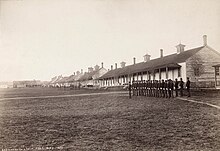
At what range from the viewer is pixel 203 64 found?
66.8 feet

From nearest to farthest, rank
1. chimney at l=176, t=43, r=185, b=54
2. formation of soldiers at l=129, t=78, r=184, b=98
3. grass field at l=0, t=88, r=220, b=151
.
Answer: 1. grass field at l=0, t=88, r=220, b=151
2. formation of soldiers at l=129, t=78, r=184, b=98
3. chimney at l=176, t=43, r=185, b=54

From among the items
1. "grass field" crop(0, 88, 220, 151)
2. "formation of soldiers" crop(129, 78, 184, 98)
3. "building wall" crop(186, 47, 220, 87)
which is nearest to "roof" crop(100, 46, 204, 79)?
"building wall" crop(186, 47, 220, 87)

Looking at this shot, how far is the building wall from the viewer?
65.6 ft

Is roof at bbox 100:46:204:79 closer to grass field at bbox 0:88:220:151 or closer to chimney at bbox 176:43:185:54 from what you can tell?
chimney at bbox 176:43:185:54

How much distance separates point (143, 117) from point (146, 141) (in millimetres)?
2353

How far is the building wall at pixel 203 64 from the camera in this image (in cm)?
2000

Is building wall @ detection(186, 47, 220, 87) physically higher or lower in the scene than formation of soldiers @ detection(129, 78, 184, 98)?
higher

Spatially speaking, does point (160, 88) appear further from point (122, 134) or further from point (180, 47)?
point (180, 47)

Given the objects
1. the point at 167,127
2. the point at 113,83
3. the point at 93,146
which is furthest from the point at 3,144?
the point at 113,83

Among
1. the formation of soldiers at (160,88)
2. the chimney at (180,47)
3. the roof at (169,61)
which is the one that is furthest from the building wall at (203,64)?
the formation of soldiers at (160,88)

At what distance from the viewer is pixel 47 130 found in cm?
555

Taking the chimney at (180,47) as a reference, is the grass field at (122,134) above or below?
below

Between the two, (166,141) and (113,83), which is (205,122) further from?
(113,83)

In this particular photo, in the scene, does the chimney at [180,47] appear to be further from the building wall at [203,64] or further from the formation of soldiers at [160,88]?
the formation of soldiers at [160,88]
